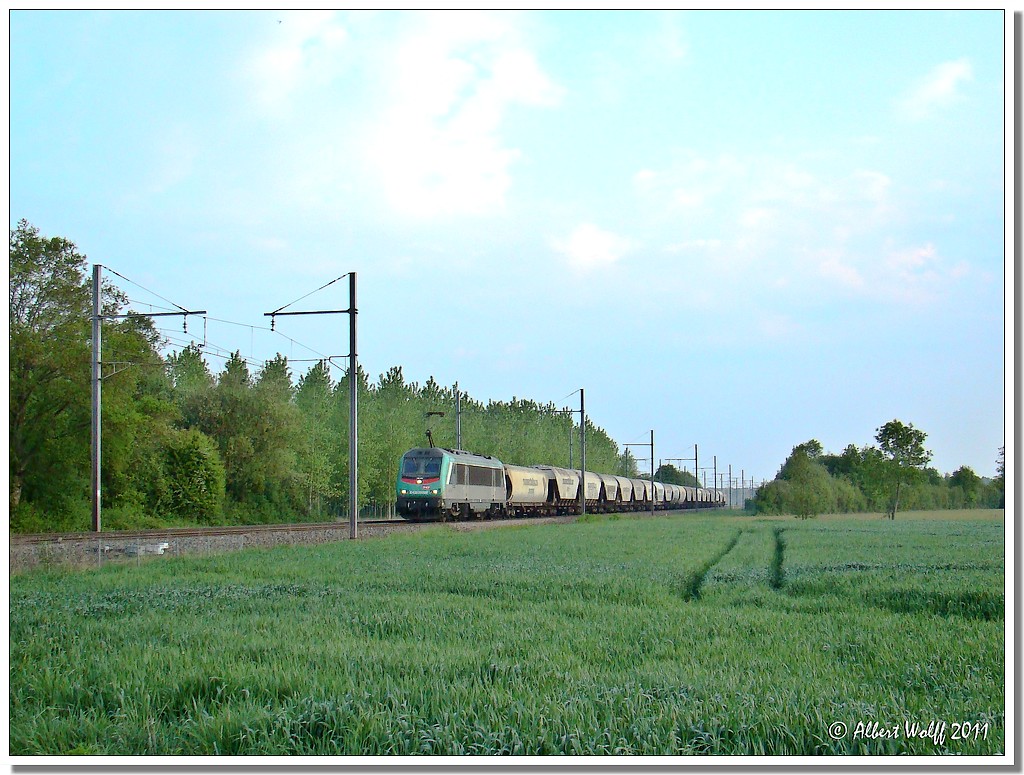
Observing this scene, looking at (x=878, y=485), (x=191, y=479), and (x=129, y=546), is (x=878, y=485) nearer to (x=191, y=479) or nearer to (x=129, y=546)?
(x=191, y=479)

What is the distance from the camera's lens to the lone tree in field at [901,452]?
53906 mm

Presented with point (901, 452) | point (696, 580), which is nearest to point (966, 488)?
point (901, 452)

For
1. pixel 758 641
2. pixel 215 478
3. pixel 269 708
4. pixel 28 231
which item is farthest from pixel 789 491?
pixel 269 708

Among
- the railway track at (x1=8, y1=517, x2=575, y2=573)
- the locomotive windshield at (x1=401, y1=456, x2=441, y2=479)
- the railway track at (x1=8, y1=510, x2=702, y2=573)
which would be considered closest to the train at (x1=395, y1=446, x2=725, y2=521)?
the locomotive windshield at (x1=401, y1=456, x2=441, y2=479)

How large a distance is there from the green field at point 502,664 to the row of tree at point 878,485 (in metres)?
27.2

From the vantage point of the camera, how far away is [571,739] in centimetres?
636

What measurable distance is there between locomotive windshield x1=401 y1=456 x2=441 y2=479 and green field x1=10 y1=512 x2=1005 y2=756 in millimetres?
20637

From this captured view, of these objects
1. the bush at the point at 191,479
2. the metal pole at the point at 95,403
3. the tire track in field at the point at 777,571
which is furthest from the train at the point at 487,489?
the tire track in field at the point at 777,571

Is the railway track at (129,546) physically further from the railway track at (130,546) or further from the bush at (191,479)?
the bush at (191,479)

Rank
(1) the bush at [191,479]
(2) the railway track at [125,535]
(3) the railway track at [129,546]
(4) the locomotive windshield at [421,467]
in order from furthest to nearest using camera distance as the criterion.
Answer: (1) the bush at [191,479] < (4) the locomotive windshield at [421,467] < (2) the railway track at [125,535] < (3) the railway track at [129,546]

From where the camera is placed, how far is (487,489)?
4481cm

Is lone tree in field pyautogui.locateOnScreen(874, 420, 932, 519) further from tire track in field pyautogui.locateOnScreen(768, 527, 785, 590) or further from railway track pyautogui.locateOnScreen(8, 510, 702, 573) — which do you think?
railway track pyautogui.locateOnScreen(8, 510, 702, 573)

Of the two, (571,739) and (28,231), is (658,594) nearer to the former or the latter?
(571,739)

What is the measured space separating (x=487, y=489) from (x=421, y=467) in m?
7.10
